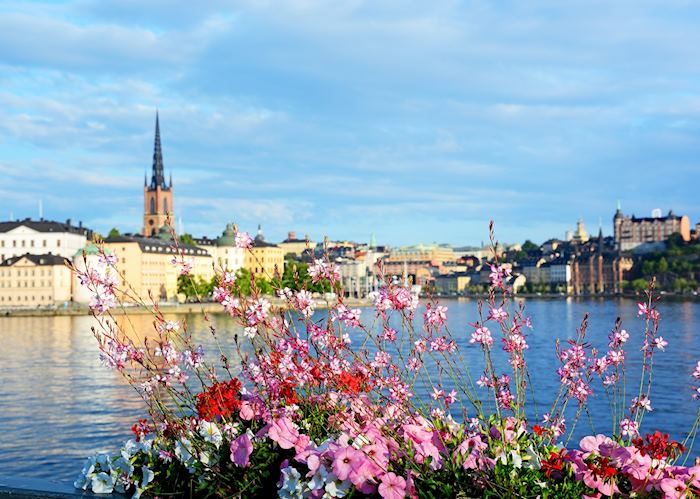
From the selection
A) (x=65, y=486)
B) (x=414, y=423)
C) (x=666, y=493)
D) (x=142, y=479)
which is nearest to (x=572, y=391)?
(x=414, y=423)

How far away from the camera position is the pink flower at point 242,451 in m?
4.02

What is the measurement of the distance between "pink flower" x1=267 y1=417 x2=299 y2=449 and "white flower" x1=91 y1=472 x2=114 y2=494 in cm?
81

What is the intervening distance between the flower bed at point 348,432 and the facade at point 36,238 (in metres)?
107

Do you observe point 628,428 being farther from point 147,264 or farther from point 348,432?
point 147,264

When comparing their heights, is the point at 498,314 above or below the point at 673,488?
above

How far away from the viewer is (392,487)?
3570 mm

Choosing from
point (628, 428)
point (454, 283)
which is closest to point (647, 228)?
point (454, 283)

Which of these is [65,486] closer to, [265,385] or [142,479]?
[142,479]

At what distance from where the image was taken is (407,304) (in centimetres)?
421

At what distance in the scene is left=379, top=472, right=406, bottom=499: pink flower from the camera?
11.6 ft

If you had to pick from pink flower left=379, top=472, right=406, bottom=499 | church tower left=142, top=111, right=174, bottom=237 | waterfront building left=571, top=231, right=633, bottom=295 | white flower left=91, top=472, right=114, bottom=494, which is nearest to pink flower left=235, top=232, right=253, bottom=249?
white flower left=91, top=472, right=114, bottom=494

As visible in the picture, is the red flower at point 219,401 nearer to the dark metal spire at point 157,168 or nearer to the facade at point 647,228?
the dark metal spire at point 157,168

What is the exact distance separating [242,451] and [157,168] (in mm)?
147519

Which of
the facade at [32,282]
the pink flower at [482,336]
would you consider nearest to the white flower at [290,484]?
the pink flower at [482,336]
